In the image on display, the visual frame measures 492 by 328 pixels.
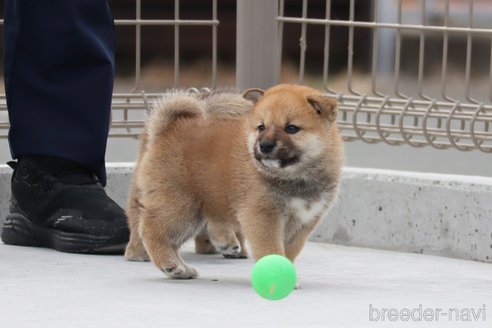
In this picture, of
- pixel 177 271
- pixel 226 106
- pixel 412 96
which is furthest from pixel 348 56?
pixel 177 271

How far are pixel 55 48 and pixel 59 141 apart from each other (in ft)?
1.06

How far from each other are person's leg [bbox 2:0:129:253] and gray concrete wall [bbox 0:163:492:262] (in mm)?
493

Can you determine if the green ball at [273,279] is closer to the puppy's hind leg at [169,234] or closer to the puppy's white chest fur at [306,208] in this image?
the puppy's white chest fur at [306,208]

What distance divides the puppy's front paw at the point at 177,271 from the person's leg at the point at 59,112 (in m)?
0.51

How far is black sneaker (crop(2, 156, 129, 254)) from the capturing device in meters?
4.49

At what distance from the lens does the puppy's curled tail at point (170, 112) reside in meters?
4.22

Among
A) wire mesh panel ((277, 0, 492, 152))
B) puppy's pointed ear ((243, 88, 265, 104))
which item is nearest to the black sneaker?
puppy's pointed ear ((243, 88, 265, 104))

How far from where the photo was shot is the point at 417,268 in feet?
14.6

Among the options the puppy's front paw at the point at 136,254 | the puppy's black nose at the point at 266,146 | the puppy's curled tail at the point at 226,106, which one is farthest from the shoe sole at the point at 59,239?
the puppy's black nose at the point at 266,146

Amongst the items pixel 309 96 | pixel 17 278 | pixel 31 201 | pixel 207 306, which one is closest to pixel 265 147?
pixel 309 96

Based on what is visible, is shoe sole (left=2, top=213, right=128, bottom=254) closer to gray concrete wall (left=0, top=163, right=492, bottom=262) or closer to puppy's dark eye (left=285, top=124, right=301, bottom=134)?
gray concrete wall (left=0, top=163, right=492, bottom=262)

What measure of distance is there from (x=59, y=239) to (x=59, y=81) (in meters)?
0.55

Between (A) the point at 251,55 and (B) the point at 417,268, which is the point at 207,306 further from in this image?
(A) the point at 251,55

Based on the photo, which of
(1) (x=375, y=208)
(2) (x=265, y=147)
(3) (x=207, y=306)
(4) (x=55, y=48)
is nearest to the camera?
(3) (x=207, y=306)
